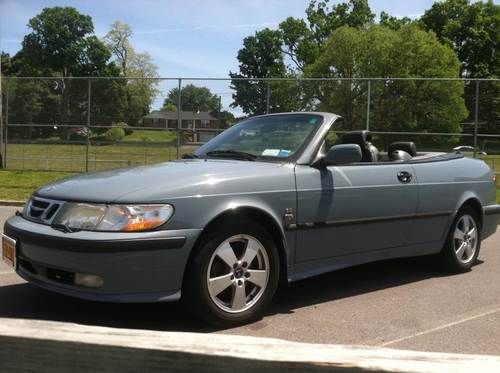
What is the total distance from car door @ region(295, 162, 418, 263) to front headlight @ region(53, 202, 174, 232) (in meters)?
1.14

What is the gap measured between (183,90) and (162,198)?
1291 cm

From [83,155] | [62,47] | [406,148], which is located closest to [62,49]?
[62,47]

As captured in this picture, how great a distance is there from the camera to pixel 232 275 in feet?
13.9

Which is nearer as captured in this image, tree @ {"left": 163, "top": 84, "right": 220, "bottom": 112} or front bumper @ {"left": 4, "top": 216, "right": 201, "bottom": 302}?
front bumper @ {"left": 4, "top": 216, "right": 201, "bottom": 302}

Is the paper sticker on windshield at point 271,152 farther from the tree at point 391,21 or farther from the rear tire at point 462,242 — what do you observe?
the tree at point 391,21

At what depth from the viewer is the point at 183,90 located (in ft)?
54.3

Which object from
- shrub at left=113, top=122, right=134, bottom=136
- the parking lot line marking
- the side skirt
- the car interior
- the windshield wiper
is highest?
shrub at left=113, top=122, right=134, bottom=136

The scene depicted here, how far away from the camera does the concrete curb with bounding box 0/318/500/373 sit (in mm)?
1913

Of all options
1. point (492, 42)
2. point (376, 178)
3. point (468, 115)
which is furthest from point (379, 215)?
point (492, 42)

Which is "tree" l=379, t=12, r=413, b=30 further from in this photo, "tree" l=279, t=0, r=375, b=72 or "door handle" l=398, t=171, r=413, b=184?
"door handle" l=398, t=171, r=413, b=184

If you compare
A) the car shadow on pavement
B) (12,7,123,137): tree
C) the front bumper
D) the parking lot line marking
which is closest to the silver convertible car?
the front bumper

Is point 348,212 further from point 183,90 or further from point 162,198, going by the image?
point 183,90

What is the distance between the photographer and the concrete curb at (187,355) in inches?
75.3

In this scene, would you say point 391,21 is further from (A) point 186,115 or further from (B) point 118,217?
(B) point 118,217
